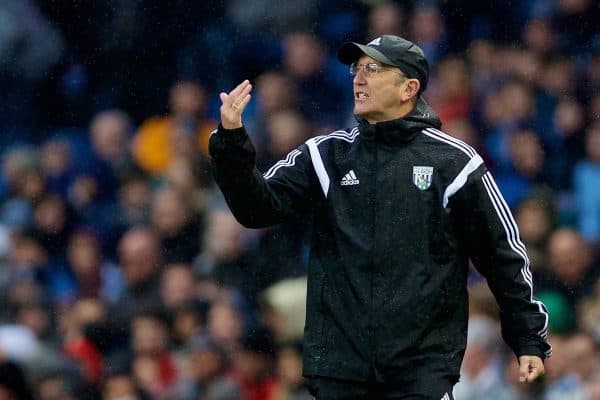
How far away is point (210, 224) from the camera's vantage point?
7.83 meters

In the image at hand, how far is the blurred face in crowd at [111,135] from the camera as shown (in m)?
8.46

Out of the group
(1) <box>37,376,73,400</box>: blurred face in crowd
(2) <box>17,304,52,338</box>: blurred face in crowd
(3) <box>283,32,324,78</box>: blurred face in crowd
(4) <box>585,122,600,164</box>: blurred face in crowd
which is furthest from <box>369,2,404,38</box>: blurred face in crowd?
(1) <box>37,376,73,400</box>: blurred face in crowd

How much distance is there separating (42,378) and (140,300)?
2.26 ft

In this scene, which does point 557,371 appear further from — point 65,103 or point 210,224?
point 65,103

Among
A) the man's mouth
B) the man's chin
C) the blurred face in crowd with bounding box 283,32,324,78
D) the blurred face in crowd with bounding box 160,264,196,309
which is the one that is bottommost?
the blurred face in crowd with bounding box 160,264,196,309

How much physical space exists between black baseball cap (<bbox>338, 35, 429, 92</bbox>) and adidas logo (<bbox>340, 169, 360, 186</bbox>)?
378 mm

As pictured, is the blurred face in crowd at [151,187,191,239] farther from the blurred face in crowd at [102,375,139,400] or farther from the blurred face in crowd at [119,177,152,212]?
the blurred face in crowd at [102,375,139,400]

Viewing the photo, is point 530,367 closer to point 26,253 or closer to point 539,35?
point 539,35

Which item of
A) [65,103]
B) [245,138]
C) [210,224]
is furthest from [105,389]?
[245,138]

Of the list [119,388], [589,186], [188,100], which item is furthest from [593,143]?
[119,388]

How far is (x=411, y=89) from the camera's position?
14.5 ft

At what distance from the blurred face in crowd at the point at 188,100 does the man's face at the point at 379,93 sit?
397cm

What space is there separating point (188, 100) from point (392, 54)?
159 inches

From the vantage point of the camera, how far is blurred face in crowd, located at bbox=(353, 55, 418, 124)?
4.36 meters
